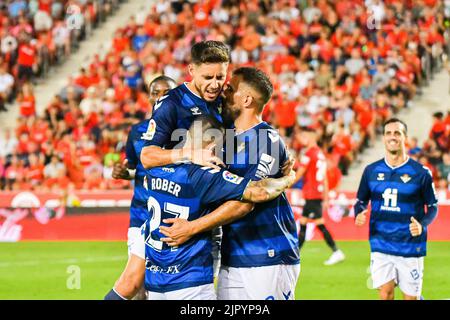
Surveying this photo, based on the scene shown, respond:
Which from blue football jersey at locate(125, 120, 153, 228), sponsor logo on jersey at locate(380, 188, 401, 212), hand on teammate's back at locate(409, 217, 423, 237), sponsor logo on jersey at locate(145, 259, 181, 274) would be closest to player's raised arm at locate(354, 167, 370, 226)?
sponsor logo on jersey at locate(380, 188, 401, 212)

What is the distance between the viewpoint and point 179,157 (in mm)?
6289

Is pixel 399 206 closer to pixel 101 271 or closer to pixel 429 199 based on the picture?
pixel 429 199

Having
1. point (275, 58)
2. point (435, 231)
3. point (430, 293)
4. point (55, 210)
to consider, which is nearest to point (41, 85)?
point (275, 58)

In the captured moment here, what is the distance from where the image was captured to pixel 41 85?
2566 centimetres

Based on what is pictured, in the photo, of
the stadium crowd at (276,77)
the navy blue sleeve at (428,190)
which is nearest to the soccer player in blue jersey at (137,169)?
the navy blue sleeve at (428,190)

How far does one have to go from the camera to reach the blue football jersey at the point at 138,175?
848 centimetres

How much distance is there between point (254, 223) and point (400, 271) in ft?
10.7

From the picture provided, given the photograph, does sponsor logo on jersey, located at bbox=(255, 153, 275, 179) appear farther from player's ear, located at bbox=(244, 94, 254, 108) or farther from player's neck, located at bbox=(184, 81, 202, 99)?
player's neck, located at bbox=(184, 81, 202, 99)

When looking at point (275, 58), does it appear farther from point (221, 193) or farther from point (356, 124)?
point (221, 193)

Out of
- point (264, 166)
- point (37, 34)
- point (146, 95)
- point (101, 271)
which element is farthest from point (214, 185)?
point (37, 34)

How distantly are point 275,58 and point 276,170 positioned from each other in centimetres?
1653

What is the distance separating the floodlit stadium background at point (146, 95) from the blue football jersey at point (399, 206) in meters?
4.91

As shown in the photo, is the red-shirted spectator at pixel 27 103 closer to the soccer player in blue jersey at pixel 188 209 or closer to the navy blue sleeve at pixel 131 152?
the navy blue sleeve at pixel 131 152

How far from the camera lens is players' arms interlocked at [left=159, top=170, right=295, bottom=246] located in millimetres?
6121
